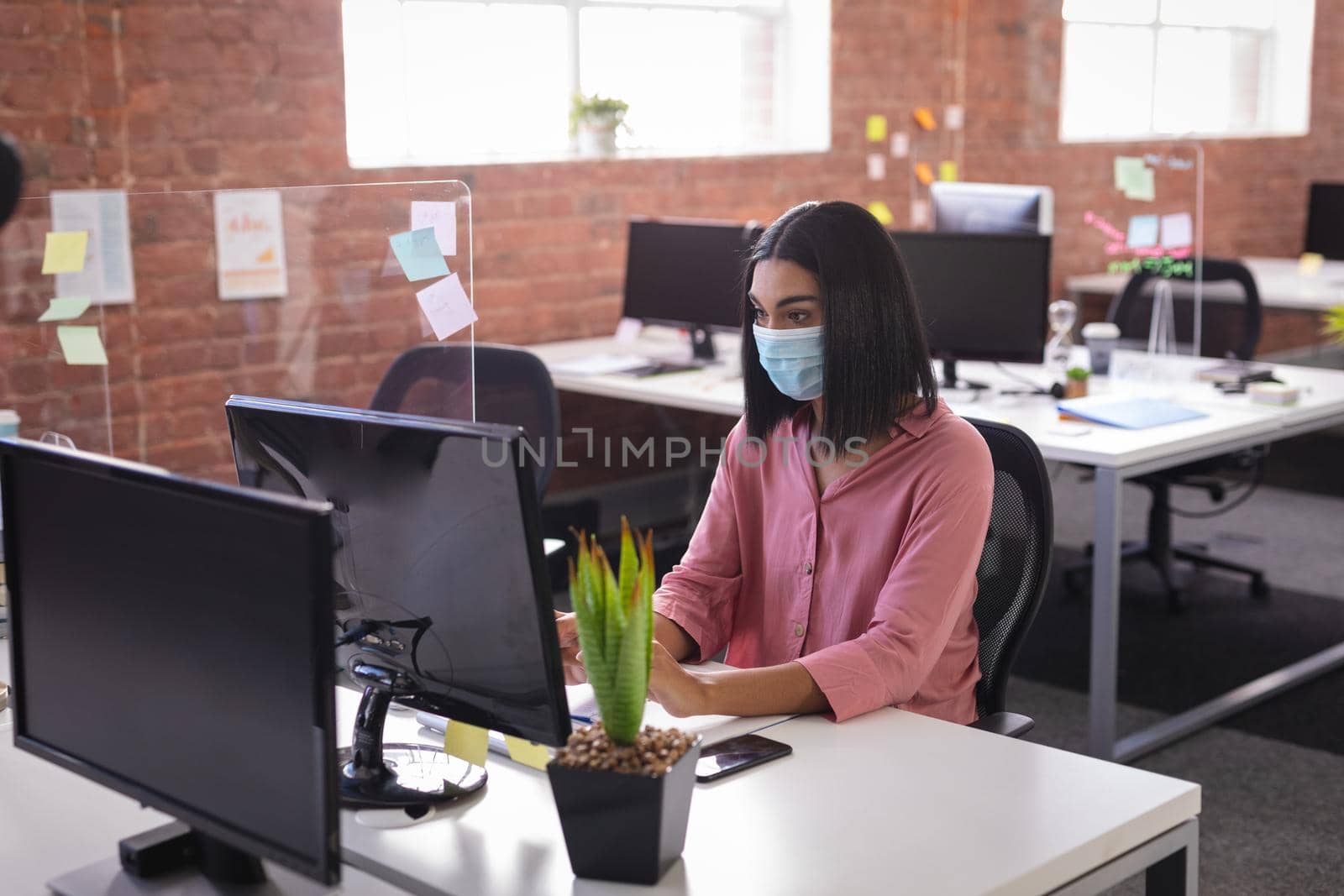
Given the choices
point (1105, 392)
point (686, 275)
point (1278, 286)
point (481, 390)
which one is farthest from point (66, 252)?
point (1278, 286)

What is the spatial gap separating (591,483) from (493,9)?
5.21 feet

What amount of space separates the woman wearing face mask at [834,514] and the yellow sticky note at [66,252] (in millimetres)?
1275

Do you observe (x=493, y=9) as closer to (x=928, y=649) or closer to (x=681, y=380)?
(x=681, y=380)

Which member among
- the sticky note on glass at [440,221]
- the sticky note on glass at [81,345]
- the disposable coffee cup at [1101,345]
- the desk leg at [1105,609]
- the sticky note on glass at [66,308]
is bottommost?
the desk leg at [1105,609]

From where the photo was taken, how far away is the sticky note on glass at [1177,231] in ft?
13.0

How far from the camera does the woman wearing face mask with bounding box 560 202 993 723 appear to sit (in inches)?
65.1

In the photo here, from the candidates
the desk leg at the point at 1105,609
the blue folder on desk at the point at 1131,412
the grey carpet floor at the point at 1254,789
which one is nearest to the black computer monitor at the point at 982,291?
the blue folder on desk at the point at 1131,412

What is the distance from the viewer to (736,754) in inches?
59.5

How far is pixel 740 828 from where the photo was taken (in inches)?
53.1

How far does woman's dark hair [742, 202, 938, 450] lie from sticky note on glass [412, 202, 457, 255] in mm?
763

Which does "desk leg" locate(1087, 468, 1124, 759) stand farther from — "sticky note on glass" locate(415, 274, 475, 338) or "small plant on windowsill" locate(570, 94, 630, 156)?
"small plant on windowsill" locate(570, 94, 630, 156)

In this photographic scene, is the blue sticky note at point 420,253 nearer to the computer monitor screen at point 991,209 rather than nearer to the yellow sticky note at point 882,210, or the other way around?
the computer monitor screen at point 991,209

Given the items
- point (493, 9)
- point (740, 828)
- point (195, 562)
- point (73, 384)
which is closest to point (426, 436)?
point (195, 562)

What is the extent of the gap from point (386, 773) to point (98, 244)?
1505mm
